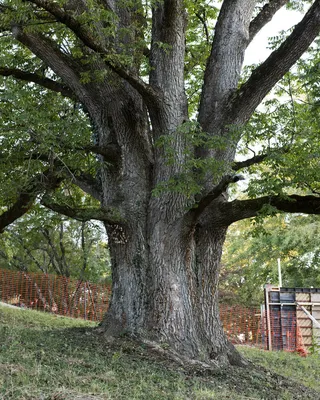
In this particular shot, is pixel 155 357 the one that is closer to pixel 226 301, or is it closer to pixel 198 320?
pixel 198 320

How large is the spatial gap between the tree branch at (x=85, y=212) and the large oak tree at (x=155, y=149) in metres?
0.02

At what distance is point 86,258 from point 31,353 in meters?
17.8

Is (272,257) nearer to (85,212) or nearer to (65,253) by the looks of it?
(65,253)

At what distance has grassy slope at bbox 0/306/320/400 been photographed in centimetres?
555

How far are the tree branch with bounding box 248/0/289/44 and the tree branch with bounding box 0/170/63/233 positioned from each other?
190 inches

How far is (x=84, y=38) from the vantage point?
802 centimetres

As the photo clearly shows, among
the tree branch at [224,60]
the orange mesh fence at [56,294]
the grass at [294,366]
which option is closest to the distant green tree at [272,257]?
the orange mesh fence at [56,294]

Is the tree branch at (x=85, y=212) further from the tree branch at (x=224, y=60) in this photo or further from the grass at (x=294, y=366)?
the grass at (x=294, y=366)

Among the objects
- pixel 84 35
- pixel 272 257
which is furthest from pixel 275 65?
pixel 272 257

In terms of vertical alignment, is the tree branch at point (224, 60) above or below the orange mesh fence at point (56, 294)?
above

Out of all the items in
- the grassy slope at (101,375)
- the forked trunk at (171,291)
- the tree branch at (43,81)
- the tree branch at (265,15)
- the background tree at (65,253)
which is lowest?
the grassy slope at (101,375)

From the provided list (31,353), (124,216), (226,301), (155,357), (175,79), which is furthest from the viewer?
(226,301)

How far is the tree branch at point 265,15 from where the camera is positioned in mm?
10867

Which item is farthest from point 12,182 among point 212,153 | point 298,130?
point 298,130
